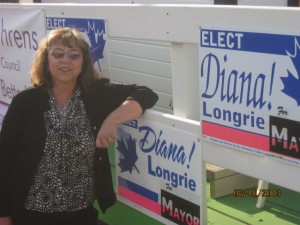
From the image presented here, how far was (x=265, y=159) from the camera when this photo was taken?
2.19m

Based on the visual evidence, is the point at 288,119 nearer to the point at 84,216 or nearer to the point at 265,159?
the point at 265,159

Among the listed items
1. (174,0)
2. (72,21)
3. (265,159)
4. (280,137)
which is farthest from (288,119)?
(174,0)

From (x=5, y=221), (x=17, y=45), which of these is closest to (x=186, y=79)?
(x=5, y=221)

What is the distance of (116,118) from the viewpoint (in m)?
2.86

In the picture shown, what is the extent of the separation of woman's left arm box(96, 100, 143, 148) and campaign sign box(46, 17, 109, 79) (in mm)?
527

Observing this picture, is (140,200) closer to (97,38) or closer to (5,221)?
(5,221)

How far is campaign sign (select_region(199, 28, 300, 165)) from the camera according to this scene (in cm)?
202

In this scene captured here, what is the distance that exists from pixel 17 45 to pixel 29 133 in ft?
5.12

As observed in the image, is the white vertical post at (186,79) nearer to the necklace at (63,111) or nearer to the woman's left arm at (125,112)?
the woman's left arm at (125,112)

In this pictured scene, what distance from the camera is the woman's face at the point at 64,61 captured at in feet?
9.60

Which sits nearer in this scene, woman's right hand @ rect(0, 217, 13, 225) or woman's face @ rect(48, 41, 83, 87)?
woman's face @ rect(48, 41, 83, 87)

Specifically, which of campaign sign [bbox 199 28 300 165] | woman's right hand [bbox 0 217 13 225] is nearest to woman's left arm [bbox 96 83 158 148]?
campaign sign [bbox 199 28 300 165]
